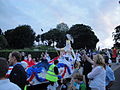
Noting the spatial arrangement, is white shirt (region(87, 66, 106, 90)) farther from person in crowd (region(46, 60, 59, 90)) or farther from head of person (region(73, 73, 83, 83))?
person in crowd (region(46, 60, 59, 90))

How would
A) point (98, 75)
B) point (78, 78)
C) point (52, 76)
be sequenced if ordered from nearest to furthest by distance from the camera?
point (98, 75)
point (78, 78)
point (52, 76)

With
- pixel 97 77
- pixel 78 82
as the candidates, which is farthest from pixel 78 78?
pixel 97 77

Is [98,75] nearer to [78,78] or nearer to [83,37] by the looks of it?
[78,78]

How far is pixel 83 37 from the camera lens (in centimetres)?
8744

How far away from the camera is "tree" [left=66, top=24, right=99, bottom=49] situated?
8544cm

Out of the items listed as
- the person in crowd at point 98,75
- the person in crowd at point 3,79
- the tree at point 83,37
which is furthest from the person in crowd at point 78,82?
the tree at point 83,37

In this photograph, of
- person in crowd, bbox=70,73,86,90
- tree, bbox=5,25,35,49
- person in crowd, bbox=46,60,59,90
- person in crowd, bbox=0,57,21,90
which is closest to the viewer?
person in crowd, bbox=0,57,21,90

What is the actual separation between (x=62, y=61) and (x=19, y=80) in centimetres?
638

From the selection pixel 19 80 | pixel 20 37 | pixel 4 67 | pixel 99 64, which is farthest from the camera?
pixel 20 37

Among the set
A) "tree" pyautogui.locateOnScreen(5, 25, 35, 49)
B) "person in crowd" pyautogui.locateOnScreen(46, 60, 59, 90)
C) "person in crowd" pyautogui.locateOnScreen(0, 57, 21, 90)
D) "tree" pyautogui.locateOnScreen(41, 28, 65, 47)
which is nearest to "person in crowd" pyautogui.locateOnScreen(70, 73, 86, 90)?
"person in crowd" pyautogui.locateOnScreen(46, 60, 59, 90)

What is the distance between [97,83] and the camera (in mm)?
5074

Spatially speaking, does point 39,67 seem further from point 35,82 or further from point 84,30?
point 84,30

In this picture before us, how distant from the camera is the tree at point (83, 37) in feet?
280

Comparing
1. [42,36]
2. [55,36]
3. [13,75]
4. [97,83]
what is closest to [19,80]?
[13,75]
